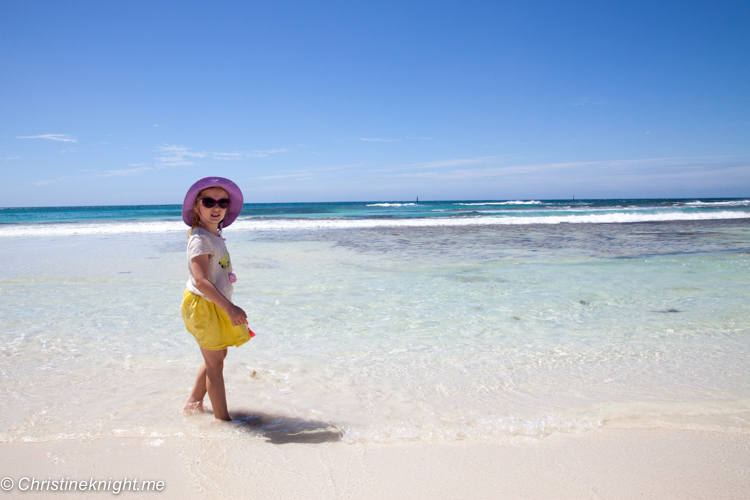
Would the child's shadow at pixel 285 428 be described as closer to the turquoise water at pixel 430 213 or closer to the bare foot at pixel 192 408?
the bare foot at pixel 192 408

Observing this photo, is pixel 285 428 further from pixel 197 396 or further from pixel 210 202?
pixel 210 202

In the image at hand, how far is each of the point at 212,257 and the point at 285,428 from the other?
3.55ft

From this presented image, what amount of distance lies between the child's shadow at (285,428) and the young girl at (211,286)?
13 cm

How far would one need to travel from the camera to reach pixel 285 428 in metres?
2.53

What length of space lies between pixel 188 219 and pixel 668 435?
298 cm

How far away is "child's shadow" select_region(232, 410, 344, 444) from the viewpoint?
241cm

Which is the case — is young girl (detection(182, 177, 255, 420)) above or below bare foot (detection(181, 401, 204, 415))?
above

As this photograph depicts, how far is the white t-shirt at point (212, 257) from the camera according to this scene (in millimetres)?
2315

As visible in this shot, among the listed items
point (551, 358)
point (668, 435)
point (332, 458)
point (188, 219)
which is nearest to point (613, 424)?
point (668, 435)

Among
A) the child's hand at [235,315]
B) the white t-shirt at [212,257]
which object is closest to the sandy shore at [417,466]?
the child's hand at [235,315]

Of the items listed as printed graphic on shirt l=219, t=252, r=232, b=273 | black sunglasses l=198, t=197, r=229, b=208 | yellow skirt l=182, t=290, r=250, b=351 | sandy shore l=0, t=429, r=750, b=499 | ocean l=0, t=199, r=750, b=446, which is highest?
black sunglasses l=198, t=197, r=229, b=208

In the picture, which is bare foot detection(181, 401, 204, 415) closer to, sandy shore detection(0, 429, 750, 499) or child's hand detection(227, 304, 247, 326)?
sandy shore detection(0, 429, 750, 499)

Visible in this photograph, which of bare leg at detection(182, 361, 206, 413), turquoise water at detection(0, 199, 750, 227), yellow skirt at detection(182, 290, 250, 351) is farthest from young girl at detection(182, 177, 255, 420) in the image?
turquoise water at detection(0, 199, 750, 227)

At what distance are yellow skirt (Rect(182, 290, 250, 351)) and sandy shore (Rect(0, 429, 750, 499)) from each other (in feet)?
1.79
